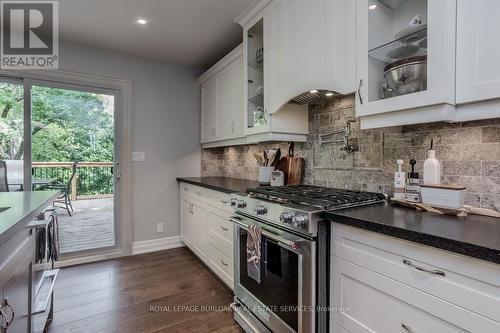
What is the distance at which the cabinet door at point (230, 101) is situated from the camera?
8.71 feet

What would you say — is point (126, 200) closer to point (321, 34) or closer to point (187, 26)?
point (187, 26)

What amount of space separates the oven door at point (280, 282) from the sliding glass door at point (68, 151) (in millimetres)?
2189

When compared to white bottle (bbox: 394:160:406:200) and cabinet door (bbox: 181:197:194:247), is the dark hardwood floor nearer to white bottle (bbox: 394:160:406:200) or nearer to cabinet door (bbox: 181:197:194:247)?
cabinet door (bbox: 181:197:194:247)

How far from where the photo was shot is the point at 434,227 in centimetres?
96

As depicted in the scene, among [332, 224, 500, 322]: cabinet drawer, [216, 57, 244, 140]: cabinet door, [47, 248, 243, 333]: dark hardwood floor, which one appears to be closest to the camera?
[332, 224, 500, 322]: cabinet drawer

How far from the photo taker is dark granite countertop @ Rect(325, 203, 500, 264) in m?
0.78

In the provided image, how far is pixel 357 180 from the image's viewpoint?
5.82ft

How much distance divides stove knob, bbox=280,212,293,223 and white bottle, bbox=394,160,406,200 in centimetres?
64

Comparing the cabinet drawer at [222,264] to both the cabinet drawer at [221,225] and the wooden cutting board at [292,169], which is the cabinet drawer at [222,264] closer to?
the cabinet drawer at [221,225]

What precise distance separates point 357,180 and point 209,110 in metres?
2.19

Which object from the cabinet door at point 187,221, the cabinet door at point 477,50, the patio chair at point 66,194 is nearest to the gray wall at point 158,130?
the cabinet door at point 187,221

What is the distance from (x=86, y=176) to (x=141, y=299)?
68.2 inches

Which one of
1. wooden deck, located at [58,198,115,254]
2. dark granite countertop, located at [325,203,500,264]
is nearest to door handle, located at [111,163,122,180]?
wooden deck, located at [58,198,115,254]

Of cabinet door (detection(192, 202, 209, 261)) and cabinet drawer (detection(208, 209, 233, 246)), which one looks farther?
cabinet door (detection(192, 202, 209, 261))
